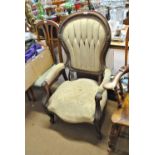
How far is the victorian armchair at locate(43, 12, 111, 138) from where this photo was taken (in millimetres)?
1858

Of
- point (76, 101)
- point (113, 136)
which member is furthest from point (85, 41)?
point (113, 136)

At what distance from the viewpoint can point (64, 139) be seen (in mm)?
2066

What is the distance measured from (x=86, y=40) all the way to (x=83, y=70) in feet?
1.02

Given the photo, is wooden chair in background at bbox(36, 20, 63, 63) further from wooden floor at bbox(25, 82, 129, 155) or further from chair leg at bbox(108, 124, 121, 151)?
chair leg at bbox(108, 124, 121, 151)

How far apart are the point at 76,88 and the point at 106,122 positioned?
48 centimetres

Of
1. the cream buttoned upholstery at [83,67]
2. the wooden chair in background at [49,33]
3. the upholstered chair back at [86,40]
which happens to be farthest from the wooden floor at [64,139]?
the wooden chair in background at [49,33]

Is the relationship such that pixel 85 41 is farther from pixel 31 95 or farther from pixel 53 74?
pixel 31 95

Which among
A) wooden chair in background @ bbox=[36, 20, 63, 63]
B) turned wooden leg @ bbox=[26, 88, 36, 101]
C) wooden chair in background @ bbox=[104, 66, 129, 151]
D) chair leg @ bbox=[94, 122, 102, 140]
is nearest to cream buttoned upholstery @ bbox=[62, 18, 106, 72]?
wooden chair in background @ bbox=[36, 20, 63, 63]

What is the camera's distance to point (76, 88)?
6.79ft
